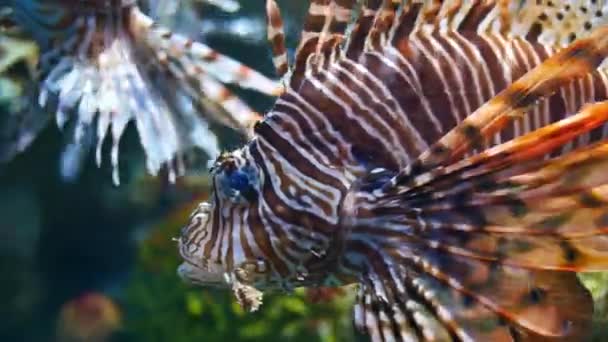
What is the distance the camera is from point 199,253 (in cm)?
193

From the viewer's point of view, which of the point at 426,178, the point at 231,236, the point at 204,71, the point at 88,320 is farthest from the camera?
the point at 88,320

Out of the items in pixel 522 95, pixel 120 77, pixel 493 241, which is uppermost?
pixel 120 77

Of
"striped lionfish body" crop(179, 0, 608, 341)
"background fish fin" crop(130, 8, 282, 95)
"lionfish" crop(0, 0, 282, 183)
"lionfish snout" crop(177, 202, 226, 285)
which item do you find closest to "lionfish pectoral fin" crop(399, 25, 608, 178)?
"striped lionfish body" crop(179, 0, 608, 341)

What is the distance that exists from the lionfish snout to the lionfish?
0.77 meters

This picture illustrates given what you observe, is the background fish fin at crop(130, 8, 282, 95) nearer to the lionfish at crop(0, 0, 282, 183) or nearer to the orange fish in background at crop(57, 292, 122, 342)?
the lionfish at crop(0, 0, 282, 183)

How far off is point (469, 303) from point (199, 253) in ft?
2.16

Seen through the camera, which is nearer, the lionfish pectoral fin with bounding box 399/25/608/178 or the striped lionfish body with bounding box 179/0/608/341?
the lionfish pectoral fin with bounding box 399/25/608/178

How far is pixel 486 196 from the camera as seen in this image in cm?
168

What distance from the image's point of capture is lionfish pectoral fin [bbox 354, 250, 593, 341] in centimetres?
165

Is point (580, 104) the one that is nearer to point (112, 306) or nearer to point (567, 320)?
point (567, 320)

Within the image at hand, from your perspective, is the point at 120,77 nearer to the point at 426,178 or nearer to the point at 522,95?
the point at 426,178

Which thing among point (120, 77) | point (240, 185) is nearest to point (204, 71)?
point (120, 77)

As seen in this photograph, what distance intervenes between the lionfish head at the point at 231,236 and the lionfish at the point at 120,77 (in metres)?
0.79

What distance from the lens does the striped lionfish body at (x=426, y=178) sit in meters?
1.61
